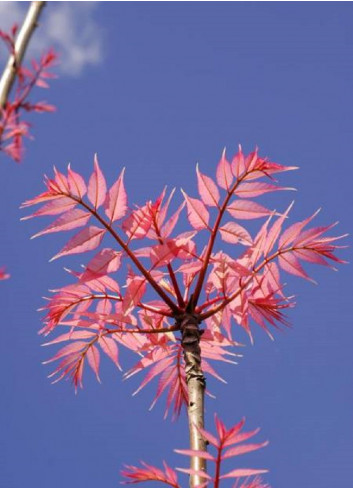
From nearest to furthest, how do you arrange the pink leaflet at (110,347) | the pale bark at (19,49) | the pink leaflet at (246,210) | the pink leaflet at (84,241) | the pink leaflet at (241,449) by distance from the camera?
the pale bark at (19,49)
the pink leaflet at (241,449)
the pink leaflet at (84,241)
the pink leaflet at (246,210)
the pink leaflet at (110,347)

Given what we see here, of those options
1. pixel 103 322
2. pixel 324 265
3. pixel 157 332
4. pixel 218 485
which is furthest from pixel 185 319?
pixel 218 485

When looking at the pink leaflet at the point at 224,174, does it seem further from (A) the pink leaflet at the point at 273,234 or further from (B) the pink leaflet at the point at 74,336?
(B) the pink leaflet at the point at 74,336

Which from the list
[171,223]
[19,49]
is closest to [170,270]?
[171,223]

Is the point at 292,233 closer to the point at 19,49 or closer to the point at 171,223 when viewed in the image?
the point at 171,223

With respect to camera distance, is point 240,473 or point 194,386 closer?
point 240,473

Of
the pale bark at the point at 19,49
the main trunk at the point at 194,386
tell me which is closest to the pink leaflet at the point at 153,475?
the main trunk at the point at 194,386

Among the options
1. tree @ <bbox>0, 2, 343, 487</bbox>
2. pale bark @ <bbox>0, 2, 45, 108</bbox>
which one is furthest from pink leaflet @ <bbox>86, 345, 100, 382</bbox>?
pale bark @ <bbox>0, 2, 45, 108</bbox>
